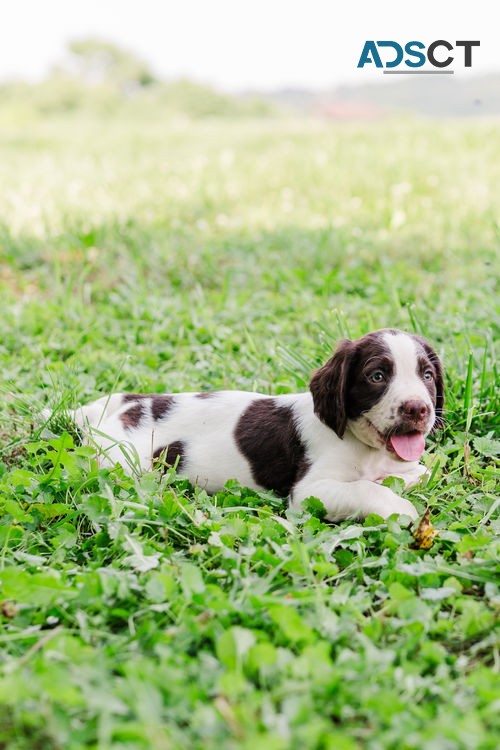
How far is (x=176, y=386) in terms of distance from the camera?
488 cm

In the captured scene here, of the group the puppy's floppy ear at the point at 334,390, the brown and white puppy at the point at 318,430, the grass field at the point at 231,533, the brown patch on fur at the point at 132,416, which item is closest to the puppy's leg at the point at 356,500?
the brown and white puppy at the point at 318,430

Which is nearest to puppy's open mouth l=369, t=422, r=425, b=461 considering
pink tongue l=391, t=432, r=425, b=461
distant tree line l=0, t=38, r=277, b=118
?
pink tongue l=391, t=432, r=425, b=461

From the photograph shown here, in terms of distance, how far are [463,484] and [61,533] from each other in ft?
5.63

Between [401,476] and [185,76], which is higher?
[185,76]

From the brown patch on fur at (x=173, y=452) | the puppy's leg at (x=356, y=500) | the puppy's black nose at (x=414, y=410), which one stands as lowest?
the puppy's leg at (x=356, y=500)

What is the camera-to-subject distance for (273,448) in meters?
3.72

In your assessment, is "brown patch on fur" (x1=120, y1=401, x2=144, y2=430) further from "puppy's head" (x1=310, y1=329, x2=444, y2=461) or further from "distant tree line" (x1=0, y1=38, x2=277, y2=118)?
"distant tree line" (x1=0, y1=38, x2=277, y2=118)

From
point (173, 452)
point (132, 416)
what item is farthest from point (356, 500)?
point (132, 416)

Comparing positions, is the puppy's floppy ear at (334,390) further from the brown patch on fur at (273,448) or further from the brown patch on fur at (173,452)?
the brown patch on fur at (173,452)

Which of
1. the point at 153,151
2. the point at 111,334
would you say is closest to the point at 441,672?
the point at 111,334

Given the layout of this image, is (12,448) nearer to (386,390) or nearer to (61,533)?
(61,533)

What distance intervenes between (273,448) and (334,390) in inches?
15.7

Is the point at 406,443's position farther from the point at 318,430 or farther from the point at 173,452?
the point at 173,452

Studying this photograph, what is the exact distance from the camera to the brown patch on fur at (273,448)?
368 centimetres
